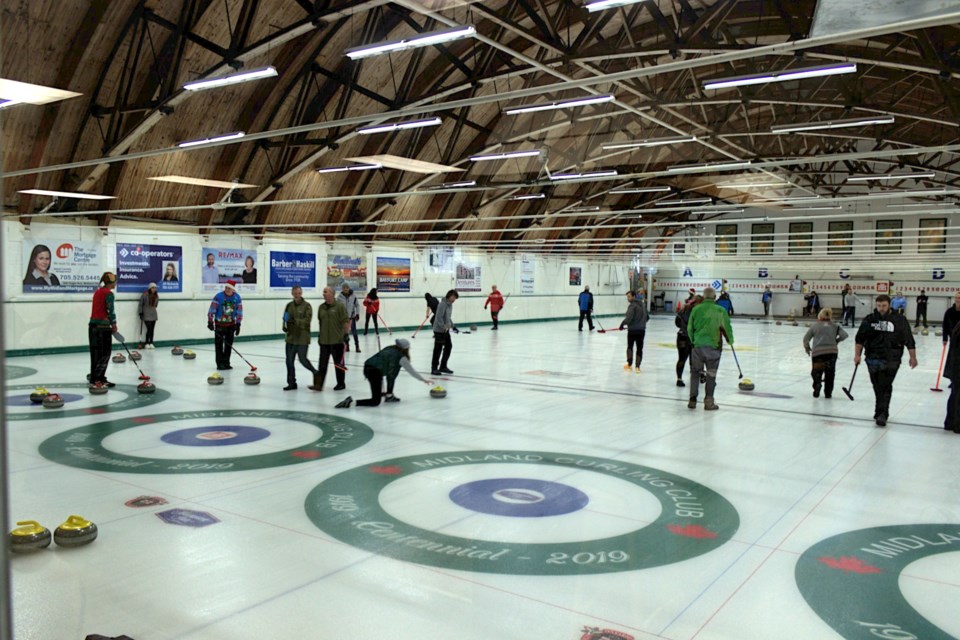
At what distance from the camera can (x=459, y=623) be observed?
3686 mm

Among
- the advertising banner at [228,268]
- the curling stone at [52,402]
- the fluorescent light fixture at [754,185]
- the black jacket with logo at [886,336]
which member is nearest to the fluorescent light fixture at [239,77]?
the curling stone at [52,402]

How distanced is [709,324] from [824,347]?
105 inches

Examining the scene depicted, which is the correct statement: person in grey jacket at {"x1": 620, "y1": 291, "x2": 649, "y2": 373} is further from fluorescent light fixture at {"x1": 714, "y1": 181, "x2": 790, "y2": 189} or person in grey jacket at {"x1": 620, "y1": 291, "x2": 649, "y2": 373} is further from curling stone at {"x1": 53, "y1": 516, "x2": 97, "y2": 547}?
fluorescent light fixture at {"x1": 714, "y1": 181, "x2": 790, "y2": 189}

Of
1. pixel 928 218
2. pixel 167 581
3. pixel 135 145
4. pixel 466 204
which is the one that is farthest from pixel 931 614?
pixel 928 218

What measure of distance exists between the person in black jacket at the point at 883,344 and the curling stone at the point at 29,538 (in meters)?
8.89

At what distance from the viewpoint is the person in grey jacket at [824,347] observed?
1098 cm

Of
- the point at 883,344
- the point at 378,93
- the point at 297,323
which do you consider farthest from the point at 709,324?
the point at 378,93

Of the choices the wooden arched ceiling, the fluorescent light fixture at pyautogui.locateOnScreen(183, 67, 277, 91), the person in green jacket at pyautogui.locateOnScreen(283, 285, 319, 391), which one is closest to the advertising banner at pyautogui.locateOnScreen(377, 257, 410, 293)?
the wooden arched ceiling

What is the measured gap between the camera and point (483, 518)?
5.37 meters

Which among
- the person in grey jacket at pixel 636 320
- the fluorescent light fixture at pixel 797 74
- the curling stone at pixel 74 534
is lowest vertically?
the curling stone at pixel 74 534

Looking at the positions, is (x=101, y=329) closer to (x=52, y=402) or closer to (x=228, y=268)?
(x=52, y=402)

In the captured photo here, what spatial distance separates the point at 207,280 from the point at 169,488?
14837 millimetres

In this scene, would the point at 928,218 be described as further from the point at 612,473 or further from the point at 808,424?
the point at 612,473

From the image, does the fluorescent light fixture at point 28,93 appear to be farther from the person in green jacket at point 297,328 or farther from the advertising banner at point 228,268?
the advertising banner at point 228,268
